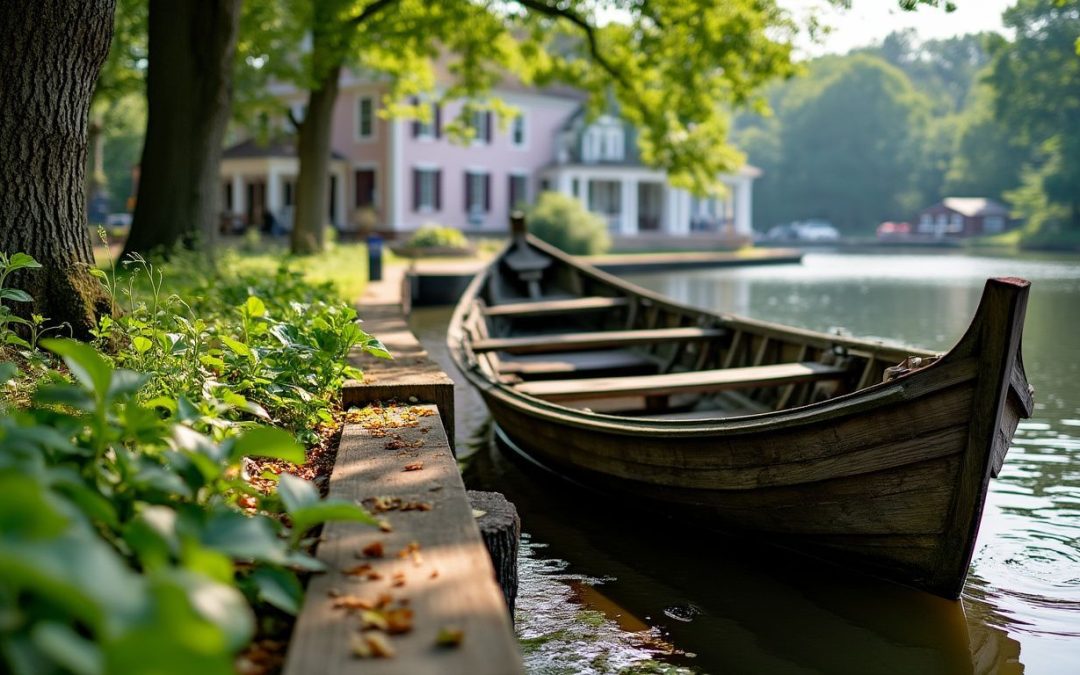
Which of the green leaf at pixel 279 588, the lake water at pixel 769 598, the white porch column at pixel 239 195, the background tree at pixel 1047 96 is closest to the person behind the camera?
the green leaf at pixel 279 588

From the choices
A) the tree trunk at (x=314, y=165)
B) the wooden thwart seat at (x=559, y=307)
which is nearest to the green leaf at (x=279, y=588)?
the wooden thwart seat at (x=559, y=307)

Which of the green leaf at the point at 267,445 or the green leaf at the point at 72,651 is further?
the green leaf at the point at 267,445

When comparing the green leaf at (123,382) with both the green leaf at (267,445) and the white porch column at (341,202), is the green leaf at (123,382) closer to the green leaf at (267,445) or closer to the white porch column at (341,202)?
the green leaf at (267,445)

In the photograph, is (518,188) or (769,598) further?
(518,188)

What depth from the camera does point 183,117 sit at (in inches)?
513

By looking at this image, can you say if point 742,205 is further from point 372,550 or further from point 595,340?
point 372,550

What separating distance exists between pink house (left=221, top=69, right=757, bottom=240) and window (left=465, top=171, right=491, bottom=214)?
0.04 meters

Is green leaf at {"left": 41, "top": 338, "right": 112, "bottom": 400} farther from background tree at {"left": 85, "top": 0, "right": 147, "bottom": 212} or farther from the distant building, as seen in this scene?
the distant building

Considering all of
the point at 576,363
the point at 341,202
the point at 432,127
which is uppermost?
the point at 432,127

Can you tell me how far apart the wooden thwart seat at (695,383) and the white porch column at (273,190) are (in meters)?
30.4

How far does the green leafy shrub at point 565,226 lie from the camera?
3133 centimetres

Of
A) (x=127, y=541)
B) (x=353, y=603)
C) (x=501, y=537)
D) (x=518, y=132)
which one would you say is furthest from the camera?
(x=518, y=132)

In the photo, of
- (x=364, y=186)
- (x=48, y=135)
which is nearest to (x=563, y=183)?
(x=364, y=186)

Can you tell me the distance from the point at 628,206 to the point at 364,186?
11.4 m
